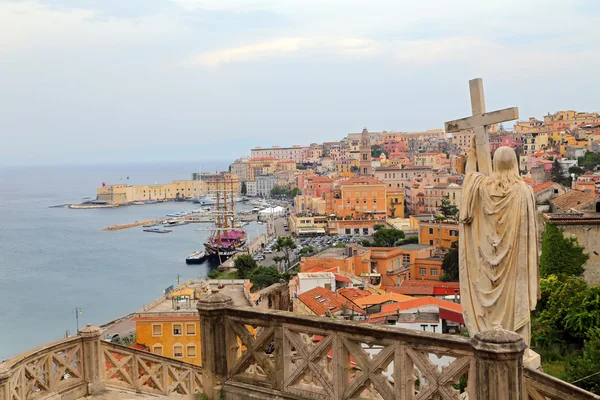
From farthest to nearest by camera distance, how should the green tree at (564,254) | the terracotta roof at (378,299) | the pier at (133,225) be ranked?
the pier at (133,225) → the terracotta roof at (378,299) → the green tree at (564,254)

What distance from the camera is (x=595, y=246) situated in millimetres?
20438

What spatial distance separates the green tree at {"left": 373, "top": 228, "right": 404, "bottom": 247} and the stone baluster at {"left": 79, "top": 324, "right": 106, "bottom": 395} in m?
46.2

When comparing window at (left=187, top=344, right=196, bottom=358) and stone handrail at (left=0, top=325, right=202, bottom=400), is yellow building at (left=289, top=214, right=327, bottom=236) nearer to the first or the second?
window at (left=187, top=344, right=196, bottom=358)

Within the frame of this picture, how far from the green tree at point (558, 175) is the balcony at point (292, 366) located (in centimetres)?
5445

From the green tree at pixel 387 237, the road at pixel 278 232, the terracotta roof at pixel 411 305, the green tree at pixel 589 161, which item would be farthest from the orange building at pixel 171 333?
the green tree at pixel 589 161

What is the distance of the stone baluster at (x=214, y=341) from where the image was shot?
13.7ft

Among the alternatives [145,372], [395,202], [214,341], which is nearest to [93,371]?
[145,372]

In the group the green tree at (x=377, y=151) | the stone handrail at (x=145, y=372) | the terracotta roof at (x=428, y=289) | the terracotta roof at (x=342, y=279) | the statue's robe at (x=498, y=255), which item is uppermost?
the green tree at (x=377, y=151)

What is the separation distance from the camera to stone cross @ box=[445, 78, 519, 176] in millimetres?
4441

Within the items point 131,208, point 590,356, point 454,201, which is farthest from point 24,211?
point 590,356

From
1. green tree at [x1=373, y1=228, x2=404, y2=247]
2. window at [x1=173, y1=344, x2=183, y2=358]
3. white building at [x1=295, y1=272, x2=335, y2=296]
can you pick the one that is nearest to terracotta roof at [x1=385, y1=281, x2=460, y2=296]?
white building at [x1=295, y1=272, x2=335, y2=296]

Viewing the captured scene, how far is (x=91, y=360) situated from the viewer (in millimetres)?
5246

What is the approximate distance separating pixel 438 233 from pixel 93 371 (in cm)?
4354

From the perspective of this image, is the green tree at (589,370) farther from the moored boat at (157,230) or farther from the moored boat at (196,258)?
the moored boat at (157,230)
